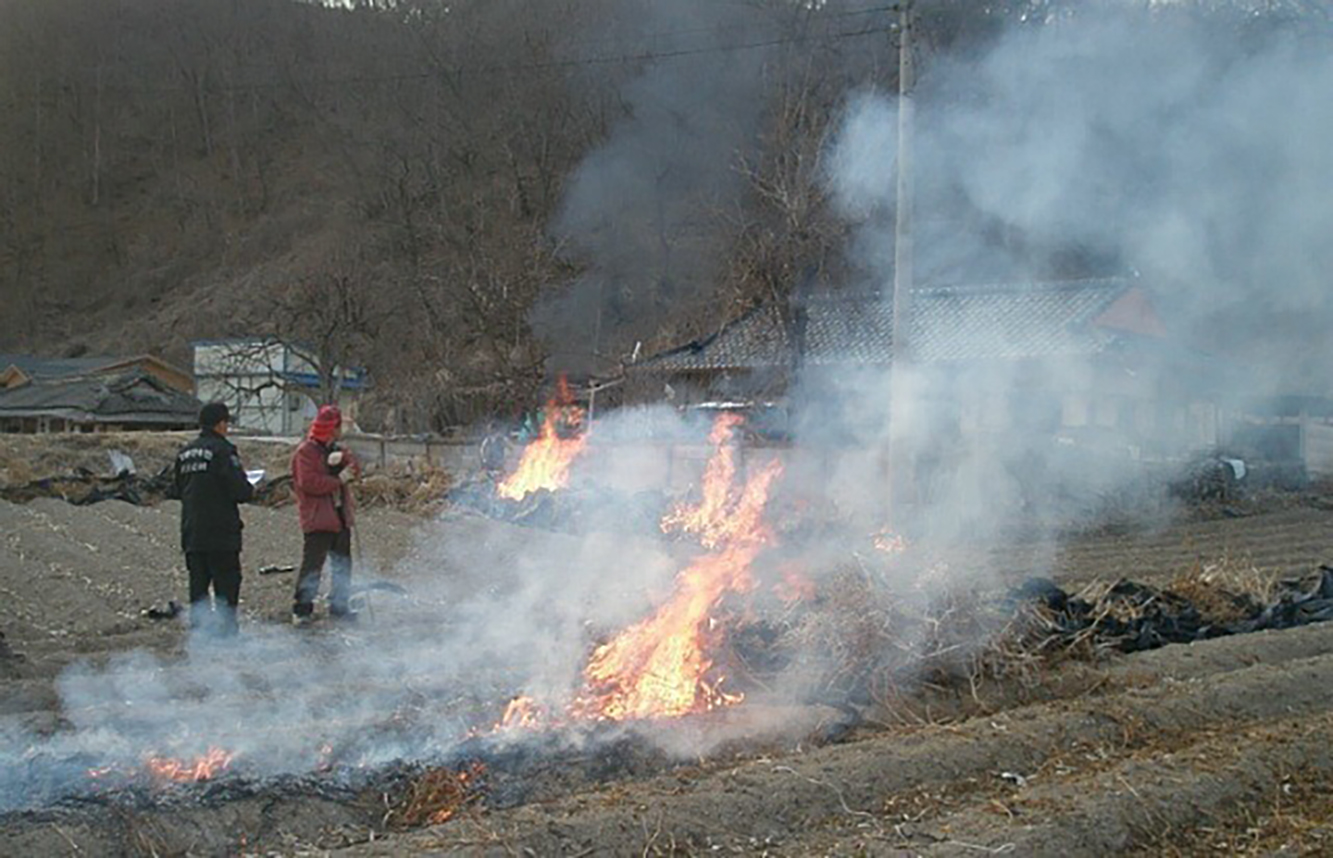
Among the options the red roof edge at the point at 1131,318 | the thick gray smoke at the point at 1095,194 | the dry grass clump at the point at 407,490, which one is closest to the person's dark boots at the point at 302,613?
the thick gray smoke at the point at 1095,194

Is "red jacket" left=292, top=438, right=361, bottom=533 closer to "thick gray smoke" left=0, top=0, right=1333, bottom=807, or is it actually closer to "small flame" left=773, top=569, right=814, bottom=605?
"thick gray smoke" left=0, top=0, right=1333, bottom=807

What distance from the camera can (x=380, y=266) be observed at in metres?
48.5

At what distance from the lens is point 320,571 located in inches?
369

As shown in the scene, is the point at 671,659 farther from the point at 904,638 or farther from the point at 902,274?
the point at 902,274

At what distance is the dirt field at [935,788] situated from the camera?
466cm

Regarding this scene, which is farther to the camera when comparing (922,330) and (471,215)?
(471,215)

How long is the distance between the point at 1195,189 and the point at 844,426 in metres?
5.46

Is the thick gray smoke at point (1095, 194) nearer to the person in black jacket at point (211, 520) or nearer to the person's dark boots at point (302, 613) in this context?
the person's dark boots at point (302, 613)

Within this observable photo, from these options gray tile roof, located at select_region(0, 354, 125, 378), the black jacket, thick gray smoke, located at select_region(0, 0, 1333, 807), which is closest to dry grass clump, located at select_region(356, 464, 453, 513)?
thick gray smoke, located at select_region(0, 0, 1333, 807)

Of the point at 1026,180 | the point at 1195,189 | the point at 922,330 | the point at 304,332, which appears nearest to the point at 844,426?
the point at 1026,180

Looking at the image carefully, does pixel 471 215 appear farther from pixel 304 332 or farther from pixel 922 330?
pixel 304 332

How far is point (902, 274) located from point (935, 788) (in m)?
8.98

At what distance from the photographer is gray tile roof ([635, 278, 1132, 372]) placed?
75.5ft

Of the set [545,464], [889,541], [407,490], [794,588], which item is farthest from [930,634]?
[407,490]
